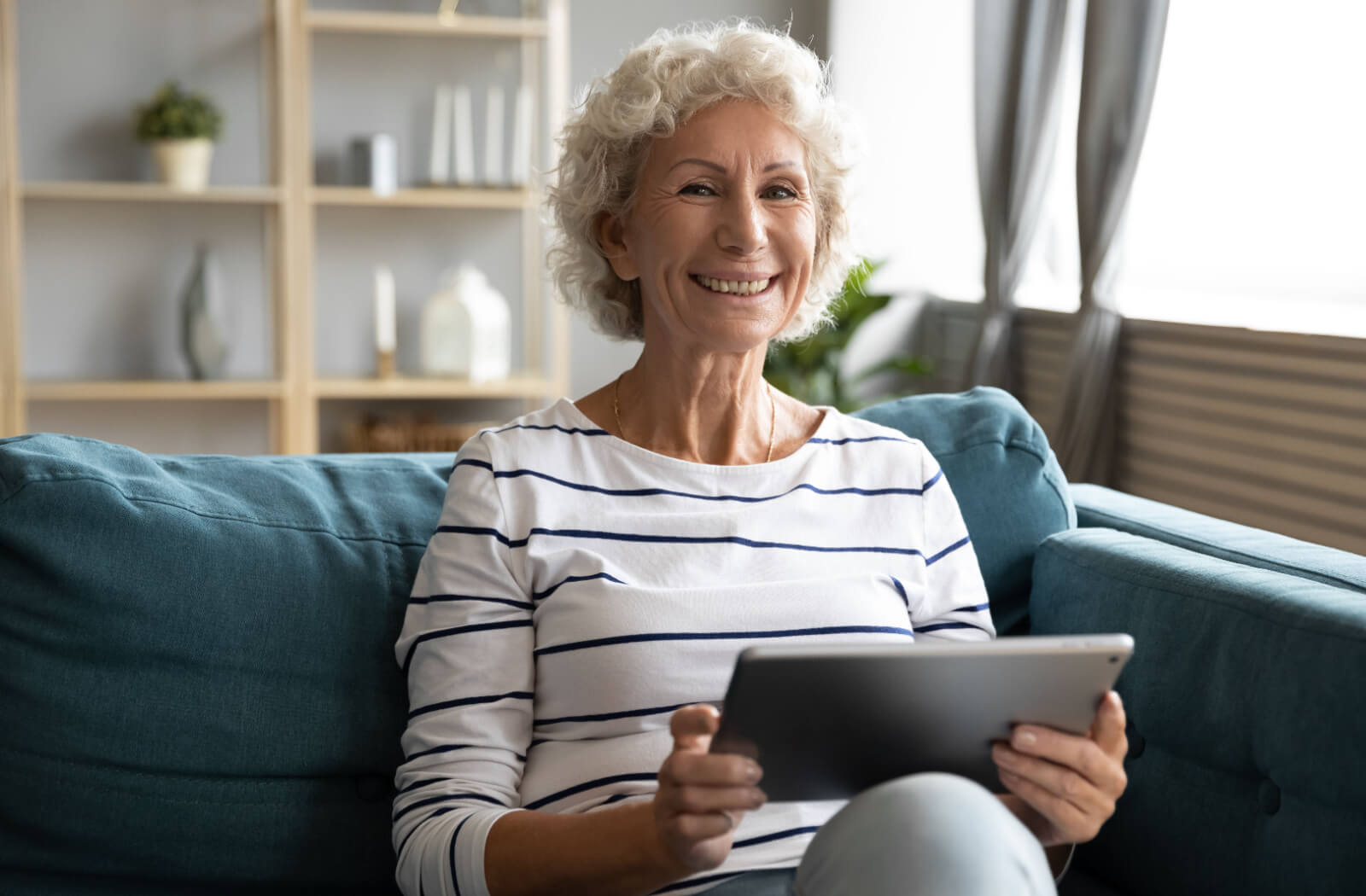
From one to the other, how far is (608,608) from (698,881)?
26 centimetres

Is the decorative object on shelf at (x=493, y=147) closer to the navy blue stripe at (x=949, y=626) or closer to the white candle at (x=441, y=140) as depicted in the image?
the white candle at (x=441, y=140)

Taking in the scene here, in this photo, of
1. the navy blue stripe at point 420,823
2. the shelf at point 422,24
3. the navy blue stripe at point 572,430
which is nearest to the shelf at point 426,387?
the shelf at point 422,24

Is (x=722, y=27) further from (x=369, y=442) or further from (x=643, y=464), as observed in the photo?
(x=369, y=442)

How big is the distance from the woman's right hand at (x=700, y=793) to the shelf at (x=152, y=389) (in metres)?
3.28

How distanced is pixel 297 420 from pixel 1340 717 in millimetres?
3410

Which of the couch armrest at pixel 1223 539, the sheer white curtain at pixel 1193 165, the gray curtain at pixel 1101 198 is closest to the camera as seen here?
the couch armrest at pixel 1223 539

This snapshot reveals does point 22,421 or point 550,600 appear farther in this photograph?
point 22,421

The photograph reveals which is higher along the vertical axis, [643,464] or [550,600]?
[643,464]

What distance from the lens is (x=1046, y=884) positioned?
37.1 inches

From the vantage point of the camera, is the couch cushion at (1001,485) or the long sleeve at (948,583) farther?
the couch cushion at (1001,485)

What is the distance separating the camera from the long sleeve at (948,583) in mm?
1417

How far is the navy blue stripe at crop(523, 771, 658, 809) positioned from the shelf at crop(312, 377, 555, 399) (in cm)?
295

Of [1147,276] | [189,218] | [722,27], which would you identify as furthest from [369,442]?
[722,27]

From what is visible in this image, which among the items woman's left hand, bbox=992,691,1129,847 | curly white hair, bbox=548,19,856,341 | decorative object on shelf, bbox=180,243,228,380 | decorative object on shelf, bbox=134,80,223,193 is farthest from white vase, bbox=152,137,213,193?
woman's left hand, bbox=992,691,1129,847
